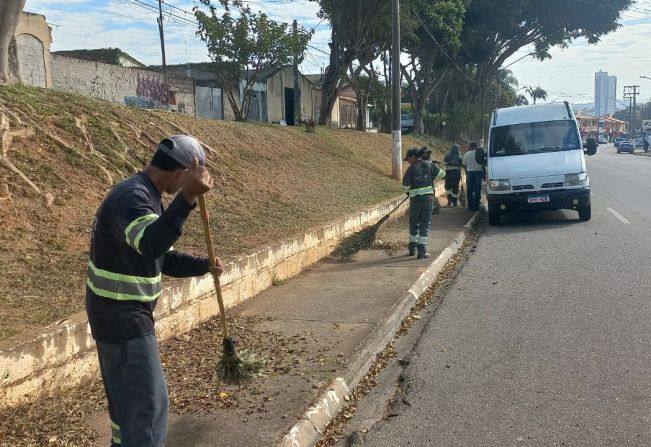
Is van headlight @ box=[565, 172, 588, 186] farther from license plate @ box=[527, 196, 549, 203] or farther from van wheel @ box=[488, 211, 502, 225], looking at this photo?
van wheel @ box=[488, 211, 502, 225]

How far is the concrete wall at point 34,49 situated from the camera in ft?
66.7

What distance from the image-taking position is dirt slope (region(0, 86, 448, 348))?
508 centimetres

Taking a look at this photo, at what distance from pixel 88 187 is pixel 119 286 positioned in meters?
4.81

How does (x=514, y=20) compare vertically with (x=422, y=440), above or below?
above

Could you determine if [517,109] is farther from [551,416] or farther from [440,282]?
[551,416]

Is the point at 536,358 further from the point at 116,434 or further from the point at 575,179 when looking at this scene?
the point at 575,179

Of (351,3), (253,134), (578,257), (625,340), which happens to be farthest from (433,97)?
(625,340)

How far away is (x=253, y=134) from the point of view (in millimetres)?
13500

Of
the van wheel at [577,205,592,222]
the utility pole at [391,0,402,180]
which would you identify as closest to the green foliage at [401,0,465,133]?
the utility pole at [391,0,402,180]

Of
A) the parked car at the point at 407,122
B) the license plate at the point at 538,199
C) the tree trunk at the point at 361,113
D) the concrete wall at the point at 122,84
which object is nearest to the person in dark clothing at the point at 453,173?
the license plate at the point at 538,199

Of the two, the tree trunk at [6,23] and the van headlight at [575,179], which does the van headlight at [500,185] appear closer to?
the van headlight at [575,179]

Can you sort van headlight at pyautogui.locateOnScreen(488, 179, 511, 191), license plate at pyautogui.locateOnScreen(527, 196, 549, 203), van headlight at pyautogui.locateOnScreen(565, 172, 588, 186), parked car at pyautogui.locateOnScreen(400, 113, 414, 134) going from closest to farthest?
van headlight at pyautogui.locateOnScreen(565, 172, 588, 186)
license plate at pyautogui.locateOnScreen(527, 196, 549, 203)
van headlight at pyautogui.locateOnScreen(488, 179, 511, 191)
parked car at pyautogui.locateOnScreen(400, 113, 414, 134)

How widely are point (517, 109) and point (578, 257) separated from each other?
19.4 ft

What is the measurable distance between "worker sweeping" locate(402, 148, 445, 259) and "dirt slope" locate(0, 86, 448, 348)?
1479 millimetres
